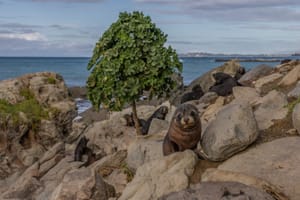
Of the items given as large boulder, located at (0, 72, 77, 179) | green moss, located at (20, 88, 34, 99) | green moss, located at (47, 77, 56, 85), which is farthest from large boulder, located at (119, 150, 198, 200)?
green moss, located at (47, 77, 56, 85)

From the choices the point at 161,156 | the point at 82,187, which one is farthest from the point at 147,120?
the point at 82,187

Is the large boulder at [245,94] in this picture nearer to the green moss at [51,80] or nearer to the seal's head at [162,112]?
the seal's head at [162,112]

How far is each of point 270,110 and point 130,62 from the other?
3.62 metres

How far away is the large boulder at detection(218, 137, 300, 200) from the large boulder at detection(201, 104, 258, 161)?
0.61 ft

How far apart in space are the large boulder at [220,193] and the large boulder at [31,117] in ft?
39.5

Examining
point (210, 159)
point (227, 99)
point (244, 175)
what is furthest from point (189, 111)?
point (227, 99)

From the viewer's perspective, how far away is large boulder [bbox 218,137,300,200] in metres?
9.23

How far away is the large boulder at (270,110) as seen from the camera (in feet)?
39.1

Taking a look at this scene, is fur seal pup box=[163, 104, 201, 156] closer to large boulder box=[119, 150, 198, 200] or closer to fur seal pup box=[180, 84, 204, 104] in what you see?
large boulder box=[119, 150, 198, 200]

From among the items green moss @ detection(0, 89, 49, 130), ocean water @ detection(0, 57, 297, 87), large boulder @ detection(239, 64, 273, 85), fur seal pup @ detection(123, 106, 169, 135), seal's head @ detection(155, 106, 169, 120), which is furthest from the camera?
ocean water @ detection(0, 57, 297, 87)

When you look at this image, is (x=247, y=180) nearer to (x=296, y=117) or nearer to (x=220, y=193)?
(x=220, y=193)

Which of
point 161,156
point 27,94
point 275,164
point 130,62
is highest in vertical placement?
point 130,62

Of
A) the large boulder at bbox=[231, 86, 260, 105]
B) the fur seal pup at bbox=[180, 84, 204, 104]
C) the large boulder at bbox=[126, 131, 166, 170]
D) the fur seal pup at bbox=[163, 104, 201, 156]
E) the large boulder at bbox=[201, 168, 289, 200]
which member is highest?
the fur seal pup at bbox=[163, 104, 201, 156]

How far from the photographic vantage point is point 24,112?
824 inches
